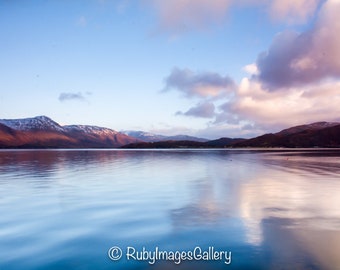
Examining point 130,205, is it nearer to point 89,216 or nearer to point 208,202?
point 89,216

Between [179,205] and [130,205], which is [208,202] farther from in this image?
[130,205]

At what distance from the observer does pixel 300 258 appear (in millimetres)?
9219

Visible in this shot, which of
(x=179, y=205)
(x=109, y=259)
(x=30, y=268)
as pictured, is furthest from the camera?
(x=179, y=205)

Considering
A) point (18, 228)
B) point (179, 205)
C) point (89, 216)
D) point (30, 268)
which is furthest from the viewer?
point (179, 205)

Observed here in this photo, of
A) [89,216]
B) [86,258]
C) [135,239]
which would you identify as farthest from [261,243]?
[89,216]

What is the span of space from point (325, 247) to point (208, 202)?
910cm

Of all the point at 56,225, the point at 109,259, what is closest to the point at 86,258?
the point at 109,259

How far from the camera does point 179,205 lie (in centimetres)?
1811

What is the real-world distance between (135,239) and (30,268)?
12.6ft

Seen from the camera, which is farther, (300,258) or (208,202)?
(208,202)

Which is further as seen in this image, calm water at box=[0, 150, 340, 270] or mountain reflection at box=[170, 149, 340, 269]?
mountain reflection at box=[170, 149, 340, 269]

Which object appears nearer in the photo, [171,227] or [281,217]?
[171,227]

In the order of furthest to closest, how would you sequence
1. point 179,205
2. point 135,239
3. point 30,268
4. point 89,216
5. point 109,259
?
point 179,205 → point 89,216 → point 135,239 → point 109,259 → point 30,268

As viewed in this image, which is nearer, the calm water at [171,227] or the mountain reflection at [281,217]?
the calm water at [171,227]
